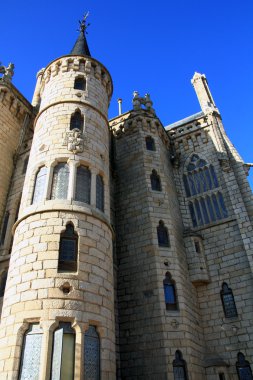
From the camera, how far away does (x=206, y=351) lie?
13852 millimetres

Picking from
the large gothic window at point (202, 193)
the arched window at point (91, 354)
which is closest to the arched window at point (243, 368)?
the large gothic window at point (202, 193)

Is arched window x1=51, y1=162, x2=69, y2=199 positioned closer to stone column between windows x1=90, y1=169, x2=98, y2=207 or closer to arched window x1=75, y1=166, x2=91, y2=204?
arched window x1=75, y1=166, x2=91, y2=204

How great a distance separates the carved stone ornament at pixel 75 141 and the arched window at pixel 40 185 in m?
1.26

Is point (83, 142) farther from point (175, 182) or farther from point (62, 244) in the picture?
point (175, 182)

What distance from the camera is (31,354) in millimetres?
8273

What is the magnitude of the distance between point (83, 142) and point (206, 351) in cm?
995

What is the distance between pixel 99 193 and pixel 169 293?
5.01 meters

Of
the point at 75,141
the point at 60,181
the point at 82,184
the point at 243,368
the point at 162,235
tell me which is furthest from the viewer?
the point at 162,235

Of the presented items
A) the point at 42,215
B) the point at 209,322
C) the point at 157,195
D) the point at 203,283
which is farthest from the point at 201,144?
the point at 42,215

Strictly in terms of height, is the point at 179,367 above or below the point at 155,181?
below

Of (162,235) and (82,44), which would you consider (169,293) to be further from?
(82,44)

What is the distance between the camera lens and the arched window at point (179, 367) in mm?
11688

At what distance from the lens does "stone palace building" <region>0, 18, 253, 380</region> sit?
8992 mm

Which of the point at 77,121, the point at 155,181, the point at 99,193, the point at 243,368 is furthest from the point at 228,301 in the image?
the point at 77,121
